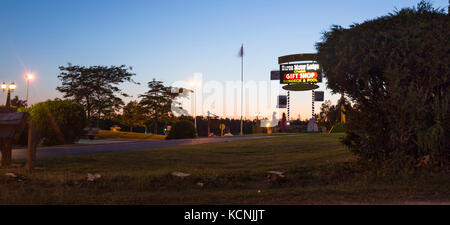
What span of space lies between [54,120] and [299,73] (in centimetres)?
3182

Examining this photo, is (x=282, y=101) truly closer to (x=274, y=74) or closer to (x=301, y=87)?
(x=274, y=74)

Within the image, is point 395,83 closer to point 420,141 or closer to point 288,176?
point 420,141

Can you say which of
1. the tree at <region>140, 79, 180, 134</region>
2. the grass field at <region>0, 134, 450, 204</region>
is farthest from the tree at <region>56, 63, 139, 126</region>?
the grass field at <region>0, 134, 450, 204</region>

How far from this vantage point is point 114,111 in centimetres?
4419


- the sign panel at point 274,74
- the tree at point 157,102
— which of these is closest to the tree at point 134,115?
the tree at point 157,102

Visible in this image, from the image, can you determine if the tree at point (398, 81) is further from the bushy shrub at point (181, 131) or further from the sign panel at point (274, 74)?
the sign panel at point (274, 74)

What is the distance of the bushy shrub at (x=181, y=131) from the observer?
33594 millimetres

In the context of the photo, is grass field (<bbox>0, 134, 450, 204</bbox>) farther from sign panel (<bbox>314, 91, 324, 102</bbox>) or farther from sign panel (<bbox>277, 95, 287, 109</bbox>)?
sign panel (<bbox>277, 95, 287, 109</bbox>)
